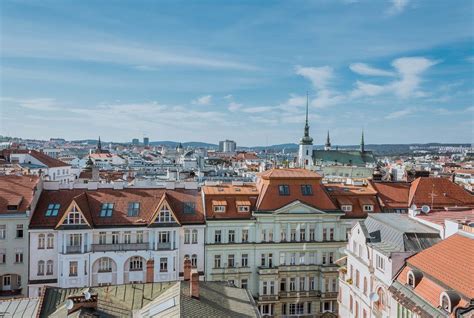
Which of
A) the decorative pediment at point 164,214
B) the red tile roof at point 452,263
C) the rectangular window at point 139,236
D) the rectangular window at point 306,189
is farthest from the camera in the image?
the rectangular window at point 306,189

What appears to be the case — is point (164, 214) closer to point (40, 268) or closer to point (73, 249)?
point (73, 249)

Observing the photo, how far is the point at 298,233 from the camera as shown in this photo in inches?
1978

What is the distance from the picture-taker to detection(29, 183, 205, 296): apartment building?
1768 inches

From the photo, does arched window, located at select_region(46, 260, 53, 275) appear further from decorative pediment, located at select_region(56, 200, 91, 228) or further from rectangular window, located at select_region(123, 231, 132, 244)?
rectangular window, located at select_region(123, 231, 132, 244)

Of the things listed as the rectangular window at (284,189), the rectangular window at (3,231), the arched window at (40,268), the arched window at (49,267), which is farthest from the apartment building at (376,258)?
Result: the rectangular window at (3,231)

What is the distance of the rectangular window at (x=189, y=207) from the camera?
49472 millimetres

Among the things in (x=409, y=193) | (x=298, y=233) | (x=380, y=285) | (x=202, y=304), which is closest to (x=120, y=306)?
(x=202, y=304)

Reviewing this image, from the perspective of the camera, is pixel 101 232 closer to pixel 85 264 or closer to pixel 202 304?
pixel 85 264

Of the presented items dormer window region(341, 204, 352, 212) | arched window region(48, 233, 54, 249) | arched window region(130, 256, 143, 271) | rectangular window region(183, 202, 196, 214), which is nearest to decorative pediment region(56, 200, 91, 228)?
arched window region(48, 233, 54, 249)

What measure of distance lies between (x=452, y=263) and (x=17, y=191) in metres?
41.9

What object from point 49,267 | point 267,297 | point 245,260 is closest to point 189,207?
point 245,260

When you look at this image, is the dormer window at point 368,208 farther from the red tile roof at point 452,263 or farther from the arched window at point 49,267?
the arched window at point 49,267

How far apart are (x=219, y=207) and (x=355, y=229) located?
51.8 feet

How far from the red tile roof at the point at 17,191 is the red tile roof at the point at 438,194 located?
4522cm
